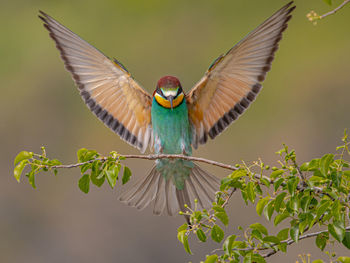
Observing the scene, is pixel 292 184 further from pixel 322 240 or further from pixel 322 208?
pixel 322 240

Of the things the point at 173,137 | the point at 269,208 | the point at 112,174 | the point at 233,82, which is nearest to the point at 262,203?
the point at 269,208

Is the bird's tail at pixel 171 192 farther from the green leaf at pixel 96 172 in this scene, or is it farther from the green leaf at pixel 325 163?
the green leaf at pixel 325 163

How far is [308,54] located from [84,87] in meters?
4.24

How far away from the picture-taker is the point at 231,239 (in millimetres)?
1451

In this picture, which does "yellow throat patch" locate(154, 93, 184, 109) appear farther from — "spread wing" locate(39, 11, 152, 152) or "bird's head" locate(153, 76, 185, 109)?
"spread wing" locate(39, 11, 152, 152)

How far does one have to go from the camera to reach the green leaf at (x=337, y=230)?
1.35 metres

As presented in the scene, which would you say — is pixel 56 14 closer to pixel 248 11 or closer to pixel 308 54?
pixel 248 11

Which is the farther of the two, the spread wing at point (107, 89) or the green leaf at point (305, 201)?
the spread wing at point (107, 89)

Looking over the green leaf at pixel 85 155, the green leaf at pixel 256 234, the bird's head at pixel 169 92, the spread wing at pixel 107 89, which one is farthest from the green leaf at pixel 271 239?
the spread wing at pixel 107 89

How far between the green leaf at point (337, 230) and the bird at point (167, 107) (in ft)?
4.14

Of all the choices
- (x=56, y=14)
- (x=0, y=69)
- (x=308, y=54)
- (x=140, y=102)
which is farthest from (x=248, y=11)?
(x=140, y=102)

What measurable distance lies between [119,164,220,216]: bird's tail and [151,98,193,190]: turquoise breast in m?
0.03

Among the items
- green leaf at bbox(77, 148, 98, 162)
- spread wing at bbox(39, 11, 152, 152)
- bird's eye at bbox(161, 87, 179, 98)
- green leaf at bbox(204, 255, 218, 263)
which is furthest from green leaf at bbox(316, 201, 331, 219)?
spread wing at bbox(39, 11, 152, 152)

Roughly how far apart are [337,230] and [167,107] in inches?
57.4
